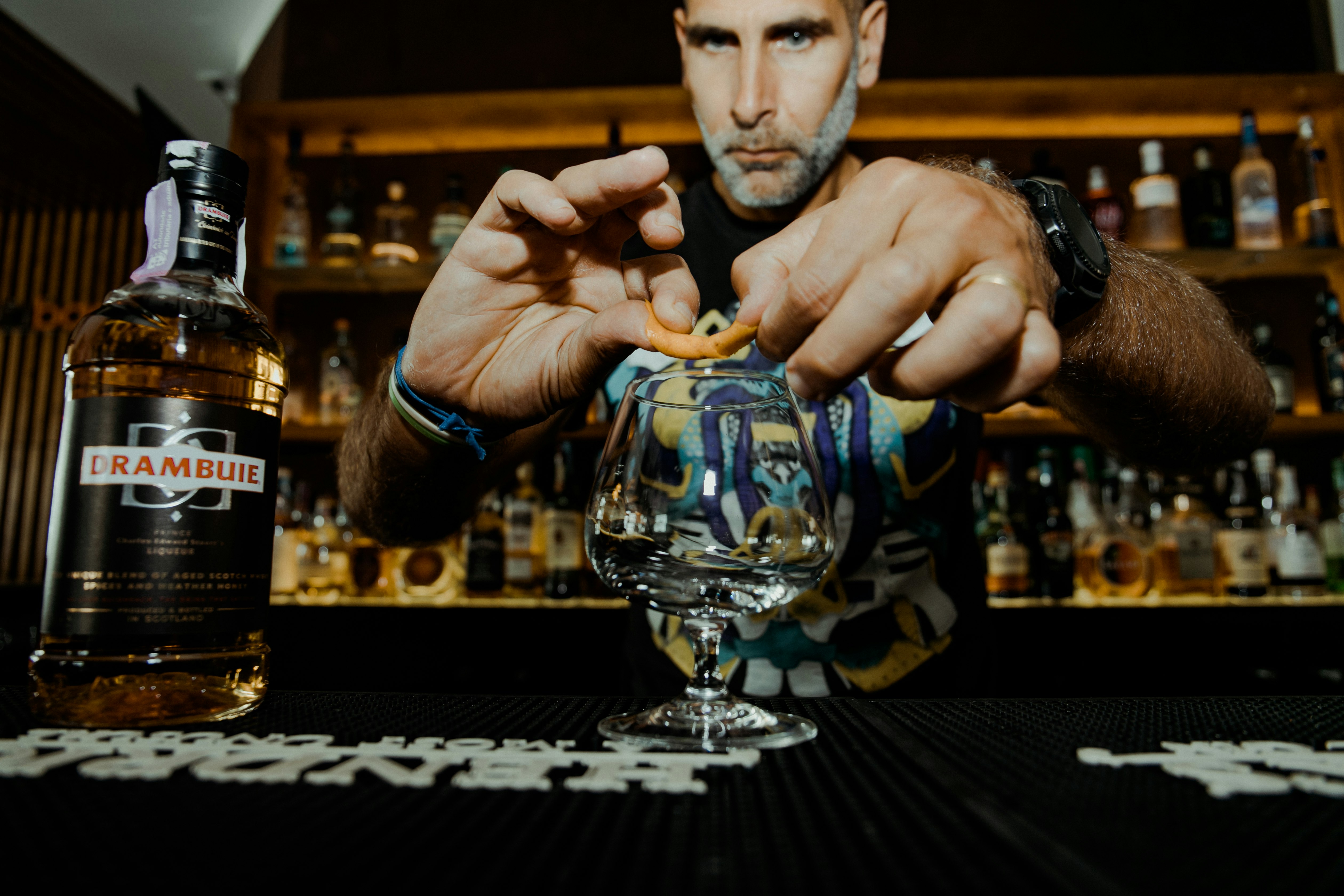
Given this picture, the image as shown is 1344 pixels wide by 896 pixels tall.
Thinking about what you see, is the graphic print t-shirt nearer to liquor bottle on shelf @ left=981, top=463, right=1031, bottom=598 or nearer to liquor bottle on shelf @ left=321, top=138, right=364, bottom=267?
liquor bottle on shelf @ left=981, top=463, right=1031, bottom=598

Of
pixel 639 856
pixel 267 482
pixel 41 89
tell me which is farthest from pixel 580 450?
pixel 41 89

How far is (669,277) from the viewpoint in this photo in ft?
2.16

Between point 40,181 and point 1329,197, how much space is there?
13.9ft

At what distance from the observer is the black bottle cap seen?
19.3 inches

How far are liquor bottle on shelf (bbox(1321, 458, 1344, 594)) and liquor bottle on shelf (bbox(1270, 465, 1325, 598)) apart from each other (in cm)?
2

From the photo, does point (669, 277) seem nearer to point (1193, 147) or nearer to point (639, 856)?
point (639, 856)

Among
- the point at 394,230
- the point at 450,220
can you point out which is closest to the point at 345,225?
the point at 394,230

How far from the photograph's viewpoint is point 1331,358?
186 centimetres

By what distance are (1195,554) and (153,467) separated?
1.96 metres

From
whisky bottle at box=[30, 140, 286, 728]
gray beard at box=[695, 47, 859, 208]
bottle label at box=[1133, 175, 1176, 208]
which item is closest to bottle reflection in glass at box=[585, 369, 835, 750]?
whisky bottle at box=[30, 140, 286, 728]

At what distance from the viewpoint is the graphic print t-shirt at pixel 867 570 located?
3.24ft

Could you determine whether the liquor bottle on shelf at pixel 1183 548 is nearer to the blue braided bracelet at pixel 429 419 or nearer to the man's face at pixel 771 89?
the man's face at pixel 771 89

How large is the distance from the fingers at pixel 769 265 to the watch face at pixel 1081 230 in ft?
0.63

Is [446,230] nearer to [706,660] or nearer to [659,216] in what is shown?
[659,216]
